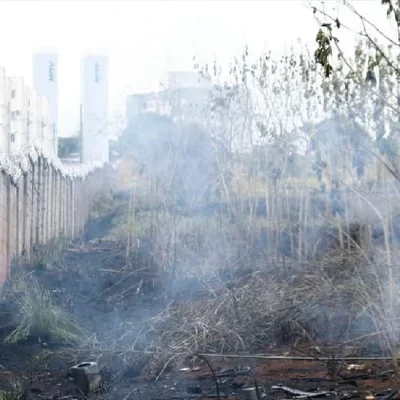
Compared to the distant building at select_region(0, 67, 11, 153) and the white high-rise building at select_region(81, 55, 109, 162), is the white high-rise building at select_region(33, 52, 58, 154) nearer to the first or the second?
the white high-rise building at select_region(81, 55, 109, 162)

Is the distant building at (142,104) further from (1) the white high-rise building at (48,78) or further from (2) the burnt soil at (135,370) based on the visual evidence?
(1) the white high-rise building at (48,78)

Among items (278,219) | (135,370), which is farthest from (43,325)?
(278,219)

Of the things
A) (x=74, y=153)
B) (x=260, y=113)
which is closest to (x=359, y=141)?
(x=260, y=113)

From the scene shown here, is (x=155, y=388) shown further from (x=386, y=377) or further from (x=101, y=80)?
(x=101, y=80)

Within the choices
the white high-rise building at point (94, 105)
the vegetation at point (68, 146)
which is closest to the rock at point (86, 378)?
the white high-rise building at point (94, 105)

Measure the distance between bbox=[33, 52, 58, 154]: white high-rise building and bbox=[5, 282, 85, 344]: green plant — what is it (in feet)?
59.4

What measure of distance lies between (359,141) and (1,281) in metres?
4.71

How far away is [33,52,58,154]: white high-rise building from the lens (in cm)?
2498

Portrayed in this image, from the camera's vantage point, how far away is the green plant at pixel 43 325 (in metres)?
Answer: 7.23

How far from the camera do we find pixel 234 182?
12727 mm

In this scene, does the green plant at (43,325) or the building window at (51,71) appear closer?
the green plant at (43,325)

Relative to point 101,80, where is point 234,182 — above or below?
below

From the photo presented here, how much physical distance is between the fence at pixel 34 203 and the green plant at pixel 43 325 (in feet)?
5.97

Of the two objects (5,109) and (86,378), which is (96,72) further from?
(86,378)
